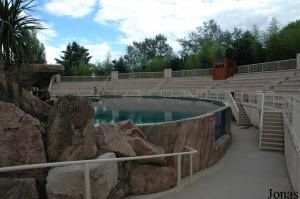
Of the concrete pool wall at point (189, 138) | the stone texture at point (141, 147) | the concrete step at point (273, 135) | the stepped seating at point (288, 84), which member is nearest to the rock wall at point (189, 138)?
the concrete pool wall at point (189, 138)

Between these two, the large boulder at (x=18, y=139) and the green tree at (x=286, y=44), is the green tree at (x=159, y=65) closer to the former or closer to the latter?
the green tree at (x=286, y=44)

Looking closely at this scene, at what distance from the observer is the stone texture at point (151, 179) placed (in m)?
5.43

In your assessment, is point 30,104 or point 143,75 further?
point 143,75

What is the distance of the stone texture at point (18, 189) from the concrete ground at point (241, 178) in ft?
7.13

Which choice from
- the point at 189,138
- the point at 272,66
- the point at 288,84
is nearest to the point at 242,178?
the point at 189,138

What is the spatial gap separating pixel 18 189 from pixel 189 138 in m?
3.86

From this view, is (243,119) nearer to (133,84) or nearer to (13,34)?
(13,34)

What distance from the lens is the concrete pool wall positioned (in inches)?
243

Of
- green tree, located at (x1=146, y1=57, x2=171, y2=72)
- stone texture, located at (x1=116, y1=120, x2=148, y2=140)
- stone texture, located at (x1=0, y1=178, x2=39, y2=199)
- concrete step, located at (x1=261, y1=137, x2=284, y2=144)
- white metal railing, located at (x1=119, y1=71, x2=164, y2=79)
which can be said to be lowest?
concrete step, located at (x1=261, y1=137, x2=284, y2=144)

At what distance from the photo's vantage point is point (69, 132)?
479 cm

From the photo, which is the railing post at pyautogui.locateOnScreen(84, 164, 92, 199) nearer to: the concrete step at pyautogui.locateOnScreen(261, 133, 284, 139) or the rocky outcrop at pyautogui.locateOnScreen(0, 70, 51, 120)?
the rocky outcrop at pyautogui.locateOnScreen(0, 70, 51, 120)

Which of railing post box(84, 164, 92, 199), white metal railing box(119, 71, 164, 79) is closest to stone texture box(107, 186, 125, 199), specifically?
railing post box(84, 164, 92, 199)

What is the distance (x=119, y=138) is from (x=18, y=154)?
171cm

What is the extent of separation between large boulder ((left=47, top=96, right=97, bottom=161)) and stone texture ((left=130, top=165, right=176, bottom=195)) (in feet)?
3.28
